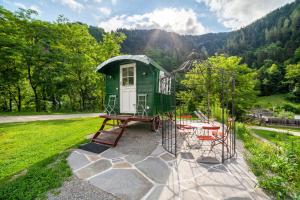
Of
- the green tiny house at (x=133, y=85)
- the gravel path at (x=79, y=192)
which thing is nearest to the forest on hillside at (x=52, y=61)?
the green tiny house at (x=133, y=85)

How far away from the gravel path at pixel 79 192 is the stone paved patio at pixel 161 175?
0.10 m

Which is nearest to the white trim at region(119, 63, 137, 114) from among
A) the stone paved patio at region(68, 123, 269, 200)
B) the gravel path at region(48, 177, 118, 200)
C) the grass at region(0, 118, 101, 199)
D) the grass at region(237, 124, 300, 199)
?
the grass at region(0, 118, 101, 199)

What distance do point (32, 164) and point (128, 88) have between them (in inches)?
169

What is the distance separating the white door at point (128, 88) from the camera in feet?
21.9

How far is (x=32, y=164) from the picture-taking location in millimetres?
3330

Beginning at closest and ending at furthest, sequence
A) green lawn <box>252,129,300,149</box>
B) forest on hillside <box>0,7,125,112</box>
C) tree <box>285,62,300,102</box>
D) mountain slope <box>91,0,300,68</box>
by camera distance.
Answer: green lawn <box>252,129,300,149</box>
forest on hillside <box>0,7,125,112</box>
tree <box>285,62,300,102</box>
mountain slope <box>91,0,300,68</box>

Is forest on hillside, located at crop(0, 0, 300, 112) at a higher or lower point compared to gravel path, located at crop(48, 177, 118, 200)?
higher

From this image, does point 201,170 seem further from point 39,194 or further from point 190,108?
point 190,108

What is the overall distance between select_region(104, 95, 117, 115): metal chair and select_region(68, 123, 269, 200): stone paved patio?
289 cm

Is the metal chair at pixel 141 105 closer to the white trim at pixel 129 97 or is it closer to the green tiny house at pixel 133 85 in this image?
the green tiny house at pixel 133 85

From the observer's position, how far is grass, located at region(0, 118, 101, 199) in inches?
98.3

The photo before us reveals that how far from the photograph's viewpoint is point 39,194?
239 centimetres

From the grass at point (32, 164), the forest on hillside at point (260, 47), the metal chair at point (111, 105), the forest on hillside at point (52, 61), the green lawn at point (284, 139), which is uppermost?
the forest on hillside at point (260, 47)

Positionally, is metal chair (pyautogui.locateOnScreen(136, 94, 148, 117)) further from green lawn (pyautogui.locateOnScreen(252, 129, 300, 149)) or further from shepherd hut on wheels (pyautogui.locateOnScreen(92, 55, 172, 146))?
green lawn (pyautogui.locateOnScreen(252, 129, 300, 149))
